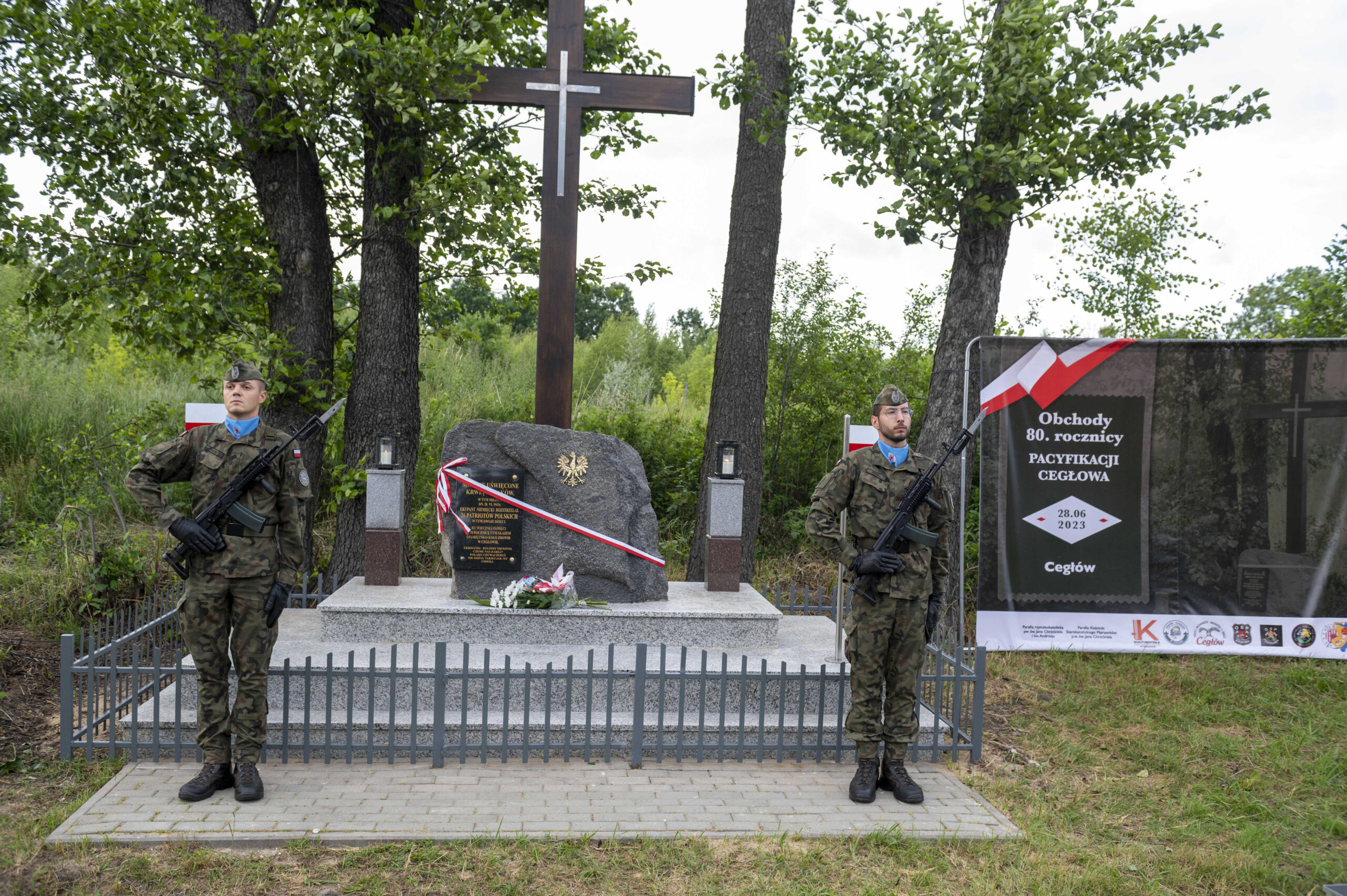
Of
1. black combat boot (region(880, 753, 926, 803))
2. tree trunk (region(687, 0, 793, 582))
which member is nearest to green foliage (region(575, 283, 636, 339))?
tree trunk (region(687, 0, 793, 582))

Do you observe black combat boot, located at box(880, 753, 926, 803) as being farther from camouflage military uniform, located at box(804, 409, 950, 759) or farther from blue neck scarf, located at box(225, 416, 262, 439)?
blue neck scarf, located at box(225, 416, 262, 439)

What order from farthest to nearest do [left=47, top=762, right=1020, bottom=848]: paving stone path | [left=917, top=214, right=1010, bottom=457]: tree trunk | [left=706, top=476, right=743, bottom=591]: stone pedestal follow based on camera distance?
[left=917, top=214, right=1010, bottom=457]: tree trunk → [left=706, top=476, right=743, bottom=591]: stone pedestal → [left=47, top=762, right=1020, bottom=848]: paving stone path

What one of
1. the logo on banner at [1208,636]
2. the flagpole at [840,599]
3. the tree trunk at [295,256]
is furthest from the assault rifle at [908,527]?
the tree trunk at [295,256]

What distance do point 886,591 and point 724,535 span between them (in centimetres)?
197

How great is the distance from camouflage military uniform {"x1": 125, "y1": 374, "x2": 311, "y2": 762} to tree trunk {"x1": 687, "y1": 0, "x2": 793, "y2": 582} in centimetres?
459

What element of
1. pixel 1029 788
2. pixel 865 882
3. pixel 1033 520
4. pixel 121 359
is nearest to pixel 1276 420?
pixel 1033 520

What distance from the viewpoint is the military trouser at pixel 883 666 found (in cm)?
458

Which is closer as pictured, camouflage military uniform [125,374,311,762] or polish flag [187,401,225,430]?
camouflage military uniform [125,374,311,762]

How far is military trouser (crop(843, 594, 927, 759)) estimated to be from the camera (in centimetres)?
458

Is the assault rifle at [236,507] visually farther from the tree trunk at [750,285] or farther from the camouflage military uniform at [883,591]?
the tree trunk at [750,285]

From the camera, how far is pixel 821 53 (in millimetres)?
7496

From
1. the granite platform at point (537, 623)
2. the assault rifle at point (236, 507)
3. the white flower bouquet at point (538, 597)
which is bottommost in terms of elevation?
the granite platform at point (537, 623)

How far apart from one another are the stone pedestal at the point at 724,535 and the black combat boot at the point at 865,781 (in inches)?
80.2

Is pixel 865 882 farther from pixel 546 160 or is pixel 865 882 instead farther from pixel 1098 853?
pixel 546 160
